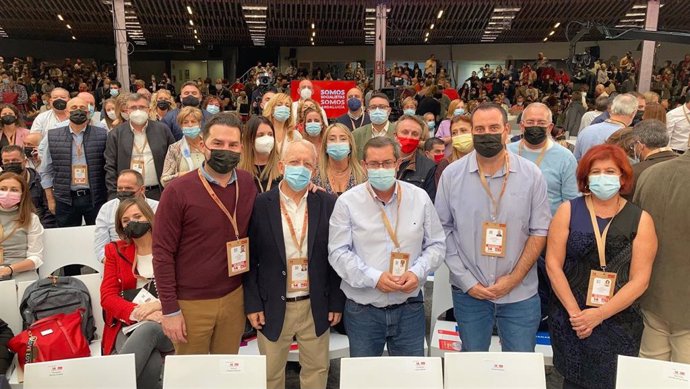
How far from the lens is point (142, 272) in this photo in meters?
3.04

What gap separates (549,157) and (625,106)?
1.96 meters

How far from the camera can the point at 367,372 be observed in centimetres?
211

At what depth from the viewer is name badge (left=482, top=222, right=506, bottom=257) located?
2533mm

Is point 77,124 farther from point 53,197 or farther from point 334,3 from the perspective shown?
point 334,3

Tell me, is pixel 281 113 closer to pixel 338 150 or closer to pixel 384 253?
pixel 338 150

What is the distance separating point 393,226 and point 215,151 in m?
0.87

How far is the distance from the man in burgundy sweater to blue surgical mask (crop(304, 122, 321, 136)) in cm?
189

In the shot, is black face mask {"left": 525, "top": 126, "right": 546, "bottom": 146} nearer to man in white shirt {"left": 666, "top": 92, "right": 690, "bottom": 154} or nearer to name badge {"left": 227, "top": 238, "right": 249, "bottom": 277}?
name badge {"left": 227, "top": 238, "right": 249, "bottom": 277}

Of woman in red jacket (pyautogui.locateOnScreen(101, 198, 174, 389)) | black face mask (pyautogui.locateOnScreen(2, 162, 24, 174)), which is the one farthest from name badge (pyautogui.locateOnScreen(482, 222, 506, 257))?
black face mask (pyautogui.locateOnScreen(2, 162, 24, 174))

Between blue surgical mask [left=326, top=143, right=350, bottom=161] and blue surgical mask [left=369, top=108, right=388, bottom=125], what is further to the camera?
blue surgical mask [left=369, top=108, right=388, bottom=125]

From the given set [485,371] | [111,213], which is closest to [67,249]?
[111,213]

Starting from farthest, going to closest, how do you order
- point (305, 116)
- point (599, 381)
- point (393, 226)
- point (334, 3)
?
point (334, 3) → point (305, 116) → point (393, 226) → point (599, 381)

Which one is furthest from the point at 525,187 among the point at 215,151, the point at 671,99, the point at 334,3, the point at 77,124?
the point at 671,99

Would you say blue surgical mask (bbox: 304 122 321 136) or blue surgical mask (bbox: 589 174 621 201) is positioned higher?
blue surgical mask (bbox: 304 122 321 136)
